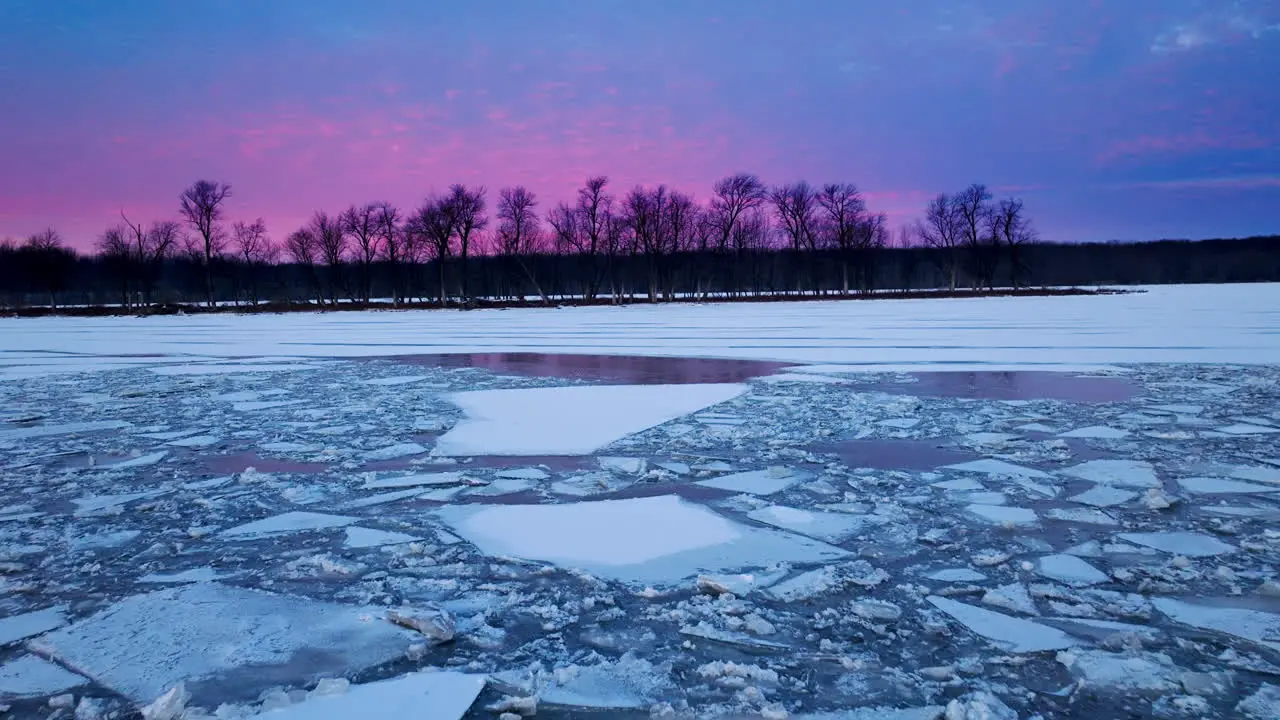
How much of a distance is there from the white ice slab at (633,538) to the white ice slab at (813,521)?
13 cm

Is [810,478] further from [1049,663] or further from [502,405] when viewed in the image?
[502,405]

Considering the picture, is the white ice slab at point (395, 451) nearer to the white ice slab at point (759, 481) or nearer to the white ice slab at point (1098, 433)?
the white ice slab at point (759, 481)

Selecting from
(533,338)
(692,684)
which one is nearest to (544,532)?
(692,684)

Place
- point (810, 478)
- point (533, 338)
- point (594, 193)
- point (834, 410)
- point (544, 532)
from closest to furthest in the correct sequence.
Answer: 1. point (544, 532)
2. point (810, 478)
3. point (834, 410)
4. point (533, 338)
5. point (594, 193)

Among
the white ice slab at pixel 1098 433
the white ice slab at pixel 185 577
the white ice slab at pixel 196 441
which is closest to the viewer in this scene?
the white ice slab at pixel 185 577

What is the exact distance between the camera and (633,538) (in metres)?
4.17

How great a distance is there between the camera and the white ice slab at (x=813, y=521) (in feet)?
13.9

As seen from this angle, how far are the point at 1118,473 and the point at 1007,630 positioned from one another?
295 cm

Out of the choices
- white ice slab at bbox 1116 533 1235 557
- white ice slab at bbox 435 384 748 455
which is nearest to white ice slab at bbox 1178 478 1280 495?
white ice slab at bbox 1116 533 1235 557

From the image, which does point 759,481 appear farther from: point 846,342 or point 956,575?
point 846,342

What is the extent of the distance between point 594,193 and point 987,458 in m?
59.3

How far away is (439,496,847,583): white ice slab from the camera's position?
3.82 m

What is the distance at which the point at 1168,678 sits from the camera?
262 centimetres

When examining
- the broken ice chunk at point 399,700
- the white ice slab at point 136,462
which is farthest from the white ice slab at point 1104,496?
the white ice slab at point 136,462
